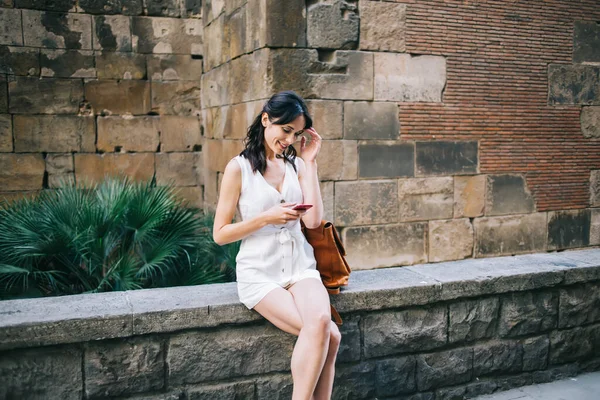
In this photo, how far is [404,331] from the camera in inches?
158

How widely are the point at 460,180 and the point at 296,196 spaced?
3.30 meters

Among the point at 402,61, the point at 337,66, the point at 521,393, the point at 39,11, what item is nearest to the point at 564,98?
the point at 402,61

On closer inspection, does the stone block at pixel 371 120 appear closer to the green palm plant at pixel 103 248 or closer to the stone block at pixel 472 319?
the green palm plant at pixel 103 248

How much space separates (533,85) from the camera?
6500 mm

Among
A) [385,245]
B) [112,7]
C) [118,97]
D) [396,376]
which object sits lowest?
[396,376]

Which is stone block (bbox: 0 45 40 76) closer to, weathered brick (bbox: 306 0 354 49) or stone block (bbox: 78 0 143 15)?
stone block (bbox: 78 0 143 15)

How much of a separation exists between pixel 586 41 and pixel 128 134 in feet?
18.8

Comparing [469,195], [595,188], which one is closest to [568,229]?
[595,188]

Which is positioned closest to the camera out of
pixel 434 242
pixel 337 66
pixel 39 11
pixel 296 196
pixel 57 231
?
pixel 296 196

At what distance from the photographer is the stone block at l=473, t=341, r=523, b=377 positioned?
427 cm

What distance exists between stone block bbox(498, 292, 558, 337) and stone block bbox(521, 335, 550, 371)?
0.22ft

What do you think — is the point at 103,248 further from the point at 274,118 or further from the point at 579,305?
the point at 579,305

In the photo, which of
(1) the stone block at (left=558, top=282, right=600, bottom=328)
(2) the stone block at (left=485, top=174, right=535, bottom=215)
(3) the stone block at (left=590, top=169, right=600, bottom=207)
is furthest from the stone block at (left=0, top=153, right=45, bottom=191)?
(3) the stone block at (left=590, top=169, right=600, bottom=207)

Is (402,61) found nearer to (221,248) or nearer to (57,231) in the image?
(221,248)
